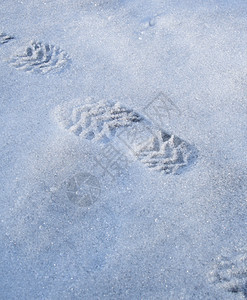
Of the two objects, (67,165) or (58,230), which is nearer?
(58,230)

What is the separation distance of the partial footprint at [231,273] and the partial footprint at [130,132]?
514 millimetres

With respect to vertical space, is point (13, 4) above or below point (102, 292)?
above

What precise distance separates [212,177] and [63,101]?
3.49 ft

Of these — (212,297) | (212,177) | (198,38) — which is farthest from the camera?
(198,38)

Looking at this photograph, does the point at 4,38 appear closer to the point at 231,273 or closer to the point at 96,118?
the point at 96,118

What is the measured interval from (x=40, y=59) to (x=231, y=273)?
1.92 m

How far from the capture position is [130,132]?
1845 millimetres

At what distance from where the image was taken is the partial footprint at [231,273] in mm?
1283

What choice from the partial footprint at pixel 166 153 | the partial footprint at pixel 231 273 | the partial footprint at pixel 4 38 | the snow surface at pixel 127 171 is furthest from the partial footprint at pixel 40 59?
the partial footprint at pixel 231 273

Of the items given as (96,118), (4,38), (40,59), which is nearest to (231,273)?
(96,118)

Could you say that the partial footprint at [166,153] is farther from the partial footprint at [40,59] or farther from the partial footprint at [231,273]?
the partial footprint at [40,59]

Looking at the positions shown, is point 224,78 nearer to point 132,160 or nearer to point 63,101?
point 132,160

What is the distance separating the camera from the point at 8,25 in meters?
2.63

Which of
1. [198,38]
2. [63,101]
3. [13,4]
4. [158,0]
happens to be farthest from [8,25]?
[198,38]
